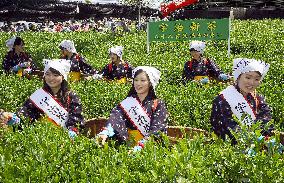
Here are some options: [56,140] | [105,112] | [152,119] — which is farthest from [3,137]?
[105,112]

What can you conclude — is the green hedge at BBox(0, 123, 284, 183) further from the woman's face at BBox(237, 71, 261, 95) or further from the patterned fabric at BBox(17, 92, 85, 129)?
the woman's face at BBox(237, 71, 261, 95)

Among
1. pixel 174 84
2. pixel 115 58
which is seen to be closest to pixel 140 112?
pixel 174 84

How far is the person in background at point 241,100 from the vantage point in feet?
14.8

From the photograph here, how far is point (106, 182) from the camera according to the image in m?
2.80

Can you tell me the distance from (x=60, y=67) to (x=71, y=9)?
27.5 meters

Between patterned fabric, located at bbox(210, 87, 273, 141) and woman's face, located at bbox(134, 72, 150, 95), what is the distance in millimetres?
752

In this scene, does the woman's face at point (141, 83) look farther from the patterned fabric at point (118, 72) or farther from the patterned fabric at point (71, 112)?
the patterned fabric at point (118, 72)

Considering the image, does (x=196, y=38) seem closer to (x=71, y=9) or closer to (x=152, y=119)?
(x=152, y=119)

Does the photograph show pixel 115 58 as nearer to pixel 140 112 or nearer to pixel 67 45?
pixel 67 45

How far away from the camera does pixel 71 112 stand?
507 centimetres

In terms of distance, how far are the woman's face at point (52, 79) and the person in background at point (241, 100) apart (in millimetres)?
1764

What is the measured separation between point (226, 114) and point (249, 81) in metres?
0.41

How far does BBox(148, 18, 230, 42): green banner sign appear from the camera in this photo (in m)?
10.7

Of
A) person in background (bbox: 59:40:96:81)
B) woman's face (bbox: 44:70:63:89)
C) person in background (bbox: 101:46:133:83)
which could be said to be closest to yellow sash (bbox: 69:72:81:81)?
person in background (bbox: 59:40:96:81)
